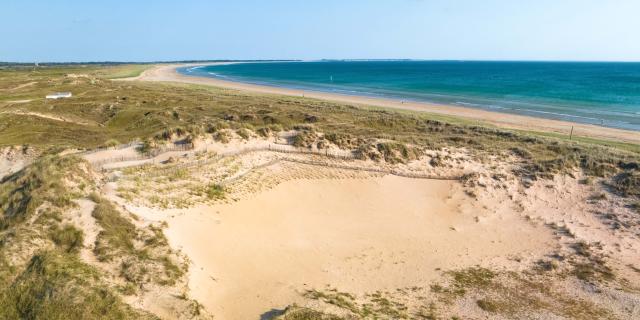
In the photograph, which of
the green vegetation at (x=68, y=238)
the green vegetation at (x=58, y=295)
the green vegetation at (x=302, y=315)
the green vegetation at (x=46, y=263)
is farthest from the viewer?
the green vegetation at (x=68, y=238)

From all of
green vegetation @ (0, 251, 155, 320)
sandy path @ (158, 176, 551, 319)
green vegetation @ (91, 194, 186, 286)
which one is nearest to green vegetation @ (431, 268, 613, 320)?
sandy path @ (158, 176, 551, 319)

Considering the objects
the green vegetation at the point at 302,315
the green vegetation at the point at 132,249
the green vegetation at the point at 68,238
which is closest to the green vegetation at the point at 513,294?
the green vegetation at the point at 302,315

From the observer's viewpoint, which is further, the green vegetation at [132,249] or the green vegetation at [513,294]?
the green vegetation at [513,294]

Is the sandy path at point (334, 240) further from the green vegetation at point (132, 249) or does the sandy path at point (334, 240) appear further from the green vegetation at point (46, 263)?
the green vegetation at point (46, 263)

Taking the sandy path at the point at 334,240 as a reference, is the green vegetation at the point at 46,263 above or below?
above

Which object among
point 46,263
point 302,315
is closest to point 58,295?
point 46,263

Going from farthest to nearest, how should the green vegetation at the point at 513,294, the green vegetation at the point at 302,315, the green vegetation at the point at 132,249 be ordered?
the green vegetation at the point at 513,294 → the green vegetation at the point at 132,249 → the green vegetation at the point at 302,315

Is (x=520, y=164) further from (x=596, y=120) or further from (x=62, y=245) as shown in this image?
(x=596, y=120)

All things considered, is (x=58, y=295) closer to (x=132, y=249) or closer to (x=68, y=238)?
(x=68, y=238)

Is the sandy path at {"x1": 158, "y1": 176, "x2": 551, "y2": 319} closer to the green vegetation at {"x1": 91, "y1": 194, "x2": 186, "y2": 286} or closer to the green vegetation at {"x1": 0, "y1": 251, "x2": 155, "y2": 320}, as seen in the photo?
the green vegetation at {"x1": 91, "y1": 194, "x2": 186, "y2": 286}
